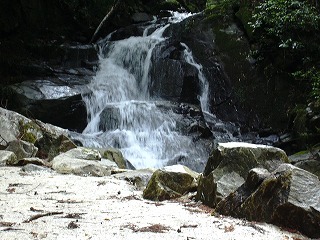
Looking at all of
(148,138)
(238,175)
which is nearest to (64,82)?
(148,138)

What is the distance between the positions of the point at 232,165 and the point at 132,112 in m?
8.62

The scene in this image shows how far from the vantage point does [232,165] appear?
4.46 m

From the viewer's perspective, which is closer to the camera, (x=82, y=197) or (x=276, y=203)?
(x=276, y=203)

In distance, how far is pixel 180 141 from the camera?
1165cm

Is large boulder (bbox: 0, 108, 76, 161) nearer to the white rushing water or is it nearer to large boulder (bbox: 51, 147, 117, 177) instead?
large boulder (bbox: 51, 147, 117, 177)

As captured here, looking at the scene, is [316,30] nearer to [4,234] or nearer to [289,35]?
[289,35]

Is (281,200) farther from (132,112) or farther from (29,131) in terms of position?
(132,112)

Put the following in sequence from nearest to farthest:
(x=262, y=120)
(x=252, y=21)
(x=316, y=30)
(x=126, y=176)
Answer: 1. (x=126, y=176)
2. (x=316, y=30)
3. (x=262, y=120)
4. (x=252, y=21)

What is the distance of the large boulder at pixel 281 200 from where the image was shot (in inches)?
131

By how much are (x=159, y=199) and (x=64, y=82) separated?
987cm

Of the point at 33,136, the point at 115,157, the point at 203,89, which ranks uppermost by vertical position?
the point at 203,89

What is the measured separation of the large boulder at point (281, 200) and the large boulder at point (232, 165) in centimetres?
42

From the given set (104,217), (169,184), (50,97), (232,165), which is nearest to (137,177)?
(169,184)

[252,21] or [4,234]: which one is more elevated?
[252,21]
